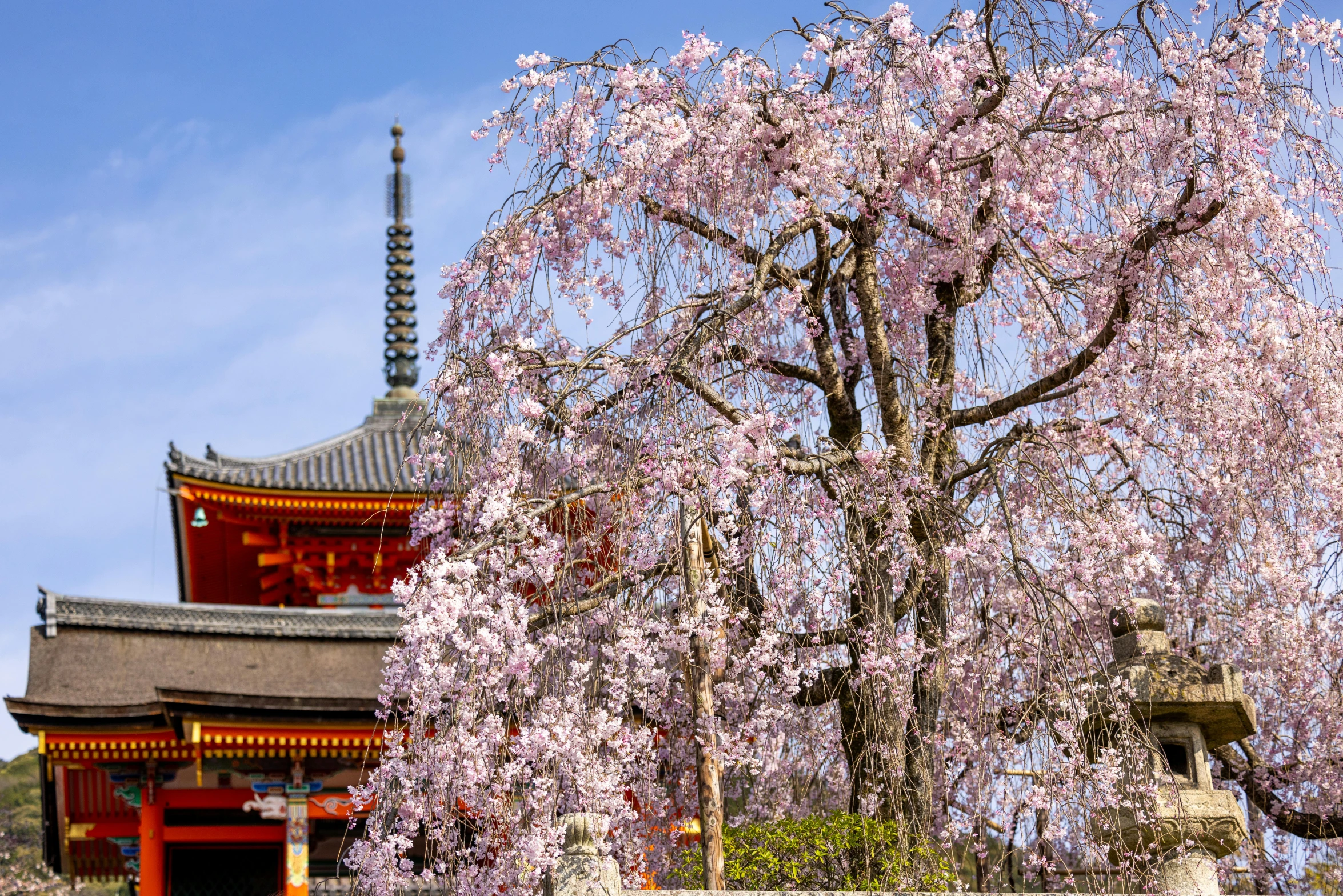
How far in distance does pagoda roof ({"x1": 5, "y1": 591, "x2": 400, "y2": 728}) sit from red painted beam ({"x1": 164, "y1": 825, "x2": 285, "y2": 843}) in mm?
1199

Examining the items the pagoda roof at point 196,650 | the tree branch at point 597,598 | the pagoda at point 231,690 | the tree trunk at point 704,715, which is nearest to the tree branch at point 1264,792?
the tree trunk at point 704,715

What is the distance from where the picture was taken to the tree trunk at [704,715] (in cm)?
545

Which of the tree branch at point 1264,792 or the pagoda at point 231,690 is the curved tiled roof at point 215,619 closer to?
the pagoda at point 231,690

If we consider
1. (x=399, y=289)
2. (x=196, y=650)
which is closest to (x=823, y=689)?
(x=196, y=650)

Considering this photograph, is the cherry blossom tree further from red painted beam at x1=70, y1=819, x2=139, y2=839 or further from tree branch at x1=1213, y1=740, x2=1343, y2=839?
red painted beam at x1=70, y1=819, x2=139, y2=839

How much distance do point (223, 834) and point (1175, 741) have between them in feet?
28.2

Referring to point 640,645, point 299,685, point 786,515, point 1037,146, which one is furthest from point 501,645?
point 299,685

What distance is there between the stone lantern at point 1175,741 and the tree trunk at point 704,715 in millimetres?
1672

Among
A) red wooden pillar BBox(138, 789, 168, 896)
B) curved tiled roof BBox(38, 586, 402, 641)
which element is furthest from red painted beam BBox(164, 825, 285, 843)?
curved tiled roof BBox(38, 586, 402, 641)

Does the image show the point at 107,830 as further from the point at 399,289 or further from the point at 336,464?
the point at 399,289

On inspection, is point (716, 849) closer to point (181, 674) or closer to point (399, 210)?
point (181, 674)

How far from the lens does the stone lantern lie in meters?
5.23

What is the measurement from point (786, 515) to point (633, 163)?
6.04 feet

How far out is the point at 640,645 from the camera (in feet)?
17.4
